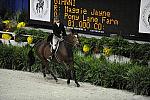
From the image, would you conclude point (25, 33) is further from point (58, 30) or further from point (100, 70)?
point (100, 70)

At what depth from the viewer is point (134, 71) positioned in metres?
17.5

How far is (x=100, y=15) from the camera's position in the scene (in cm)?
2295

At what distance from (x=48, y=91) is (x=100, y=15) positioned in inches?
269

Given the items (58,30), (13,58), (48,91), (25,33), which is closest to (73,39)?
(58,30)

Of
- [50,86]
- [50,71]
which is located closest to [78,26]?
[50,71]

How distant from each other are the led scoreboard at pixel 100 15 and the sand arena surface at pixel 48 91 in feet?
14.9

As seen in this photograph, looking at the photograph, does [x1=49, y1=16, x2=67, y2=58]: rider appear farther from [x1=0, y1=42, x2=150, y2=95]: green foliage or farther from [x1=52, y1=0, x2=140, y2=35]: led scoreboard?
[x1=52, y1=0, x2=140, y2=35]: led scoreboard

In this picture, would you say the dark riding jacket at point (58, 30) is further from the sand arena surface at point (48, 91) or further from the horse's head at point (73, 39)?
the sand arena surface at point (48, 91)

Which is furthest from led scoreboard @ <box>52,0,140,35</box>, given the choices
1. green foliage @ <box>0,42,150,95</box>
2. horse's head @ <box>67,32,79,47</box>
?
horse's head @ <box>67,32,79,47</box>

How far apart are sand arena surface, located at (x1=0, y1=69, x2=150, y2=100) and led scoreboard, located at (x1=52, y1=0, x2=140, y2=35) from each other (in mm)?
4545

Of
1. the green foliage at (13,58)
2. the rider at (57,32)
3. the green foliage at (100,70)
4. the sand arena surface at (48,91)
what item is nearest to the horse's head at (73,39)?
the rider at (57,32)

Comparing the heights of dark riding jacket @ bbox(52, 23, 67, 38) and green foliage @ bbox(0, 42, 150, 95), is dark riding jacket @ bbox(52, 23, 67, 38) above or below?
above

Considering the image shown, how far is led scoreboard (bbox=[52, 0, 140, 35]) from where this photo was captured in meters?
22.2

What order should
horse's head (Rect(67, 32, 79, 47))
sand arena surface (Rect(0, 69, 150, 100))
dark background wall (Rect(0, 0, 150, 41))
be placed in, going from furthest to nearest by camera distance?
dark background wall (Rect(0, 0, 150, 41)) < horse's head (Rect(67, 32, 79, 47)) < sand arena surface (Rect(0, 69, 150, 100))
